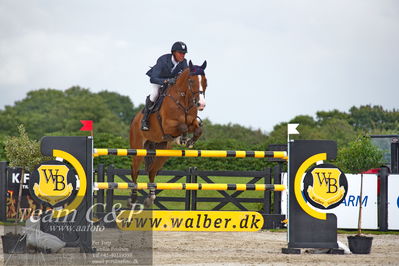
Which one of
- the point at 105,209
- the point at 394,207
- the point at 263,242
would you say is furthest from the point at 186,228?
the point at 394,207

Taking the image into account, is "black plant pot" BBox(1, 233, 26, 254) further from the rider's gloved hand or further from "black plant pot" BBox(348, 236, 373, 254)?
"black plant pot" BBox(348, 236, 373, 254)

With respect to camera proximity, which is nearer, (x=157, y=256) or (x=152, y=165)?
(x=157, y=256)

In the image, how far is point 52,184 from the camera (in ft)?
22.4

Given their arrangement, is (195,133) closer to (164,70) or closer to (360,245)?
(164,70)

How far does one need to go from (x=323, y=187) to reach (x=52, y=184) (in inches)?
122

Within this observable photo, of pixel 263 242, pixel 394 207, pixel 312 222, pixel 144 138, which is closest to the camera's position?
pixel 312 222

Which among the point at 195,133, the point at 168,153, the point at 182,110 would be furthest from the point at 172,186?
the point at 182,110

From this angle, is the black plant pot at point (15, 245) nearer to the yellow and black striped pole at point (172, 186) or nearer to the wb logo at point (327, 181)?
the yellow and black striped pole at point (172, 186)

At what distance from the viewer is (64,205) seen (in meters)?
6.91

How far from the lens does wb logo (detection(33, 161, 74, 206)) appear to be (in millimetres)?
6793

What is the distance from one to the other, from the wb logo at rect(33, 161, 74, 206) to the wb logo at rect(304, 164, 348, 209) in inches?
108

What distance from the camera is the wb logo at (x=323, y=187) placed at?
7.32m

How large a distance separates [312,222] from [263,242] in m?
1.95

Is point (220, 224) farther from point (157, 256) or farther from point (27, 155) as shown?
point (27, 155)
